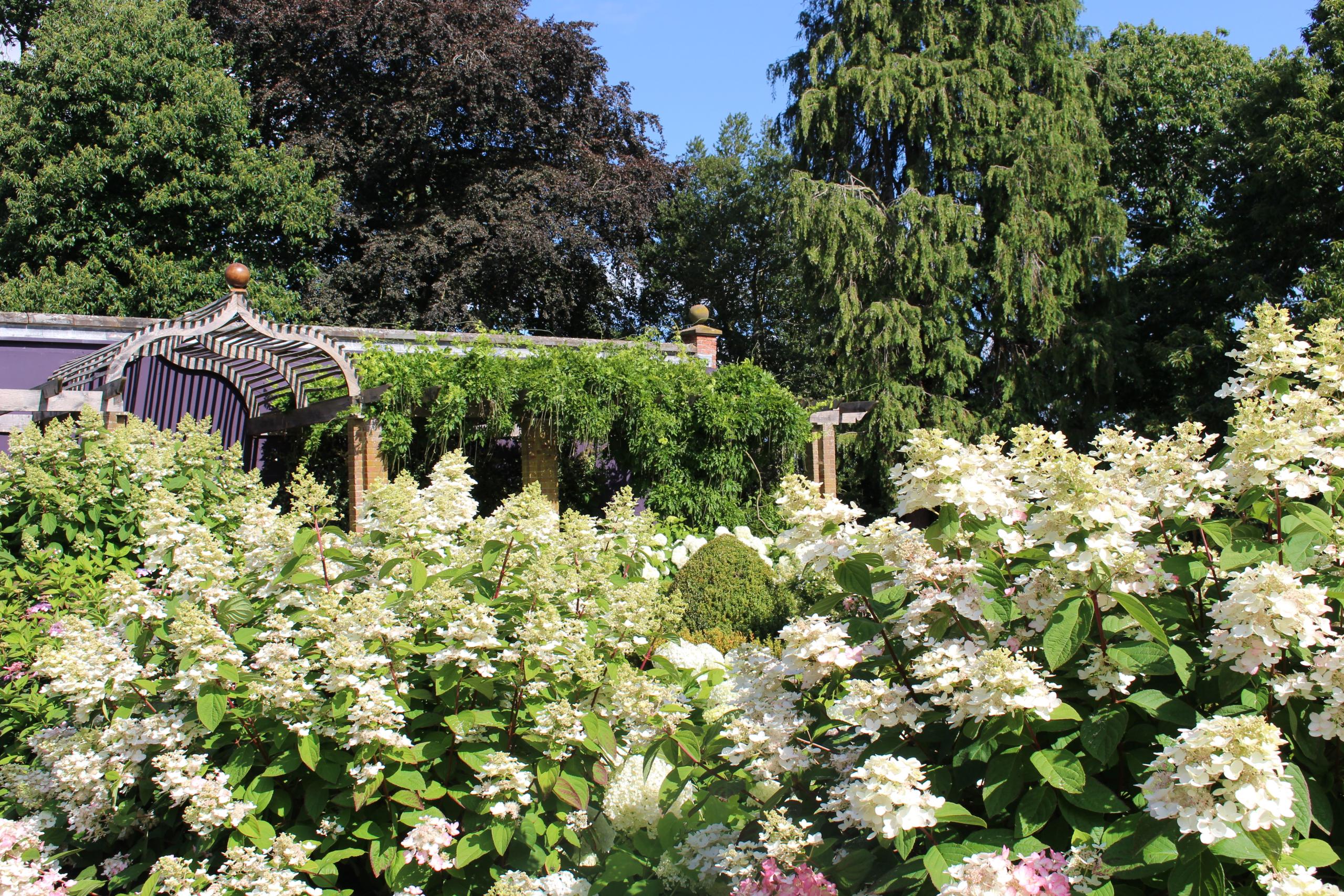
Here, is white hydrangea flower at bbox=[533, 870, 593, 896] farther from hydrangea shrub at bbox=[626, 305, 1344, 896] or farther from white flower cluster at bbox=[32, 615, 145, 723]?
white flower cluster at bbox=[32, 615, 145, 723]

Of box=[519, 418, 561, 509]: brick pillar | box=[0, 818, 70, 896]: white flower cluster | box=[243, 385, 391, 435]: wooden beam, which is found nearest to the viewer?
box=[0, 818, 70, 896]: white flower cluster

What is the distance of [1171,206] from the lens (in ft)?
60.3

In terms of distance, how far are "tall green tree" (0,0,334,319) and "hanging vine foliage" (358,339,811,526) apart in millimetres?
8889

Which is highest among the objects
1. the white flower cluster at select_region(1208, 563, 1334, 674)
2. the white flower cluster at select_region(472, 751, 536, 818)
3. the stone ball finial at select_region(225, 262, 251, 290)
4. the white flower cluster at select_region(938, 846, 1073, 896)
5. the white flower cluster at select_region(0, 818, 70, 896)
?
the stone ball finial at select_region(225, 262, 251, 290)

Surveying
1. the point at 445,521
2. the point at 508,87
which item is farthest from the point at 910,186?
the point at 445,521

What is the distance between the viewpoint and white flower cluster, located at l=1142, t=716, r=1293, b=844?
1358 millimetres

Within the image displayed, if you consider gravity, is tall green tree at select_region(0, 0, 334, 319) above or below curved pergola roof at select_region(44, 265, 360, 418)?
above

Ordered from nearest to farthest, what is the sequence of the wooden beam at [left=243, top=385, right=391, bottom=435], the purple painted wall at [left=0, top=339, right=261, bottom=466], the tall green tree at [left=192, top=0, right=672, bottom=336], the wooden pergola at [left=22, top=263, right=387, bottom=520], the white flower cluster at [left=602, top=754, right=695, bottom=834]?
the white flower cluster at [left=602, top=754, right=695, bottom=834] < the wooden pergola at [left=22, top=263, right=387, bottom=520] < the wooden beam at [left=243, top=385, right=391, bottom=435] < the purple painted wall at [left=0, top=339, right=261, bottom=466] < the tall green tree at [left=192, top=0, right=672, bottom=336]

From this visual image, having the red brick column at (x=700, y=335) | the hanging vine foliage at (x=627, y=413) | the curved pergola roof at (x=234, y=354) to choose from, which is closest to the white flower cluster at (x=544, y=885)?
the curved pergola roof at (x=234, y=354)

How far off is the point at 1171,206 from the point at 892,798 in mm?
19774

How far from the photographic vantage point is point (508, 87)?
1758 cm

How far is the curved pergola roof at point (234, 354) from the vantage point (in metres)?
6.55

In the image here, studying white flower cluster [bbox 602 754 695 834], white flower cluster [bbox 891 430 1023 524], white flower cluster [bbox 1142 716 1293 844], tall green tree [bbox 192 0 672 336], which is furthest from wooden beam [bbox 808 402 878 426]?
tall green tree [bbox 192 0 672 336]

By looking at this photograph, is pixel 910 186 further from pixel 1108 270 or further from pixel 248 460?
pixel 248 460
